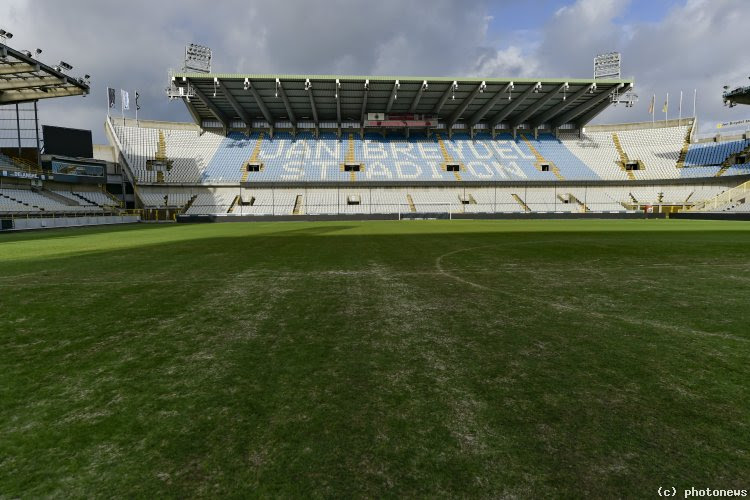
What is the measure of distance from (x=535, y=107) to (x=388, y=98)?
19.0 metres

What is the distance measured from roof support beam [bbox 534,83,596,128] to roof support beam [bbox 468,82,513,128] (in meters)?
8.30

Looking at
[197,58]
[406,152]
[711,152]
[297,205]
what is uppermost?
[197,58]

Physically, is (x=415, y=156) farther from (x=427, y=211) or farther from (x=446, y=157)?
(x=427, y=211)

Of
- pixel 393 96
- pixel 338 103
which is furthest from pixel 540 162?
pixel 338 103

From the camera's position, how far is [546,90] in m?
44.7

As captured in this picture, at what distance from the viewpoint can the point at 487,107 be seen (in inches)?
1900

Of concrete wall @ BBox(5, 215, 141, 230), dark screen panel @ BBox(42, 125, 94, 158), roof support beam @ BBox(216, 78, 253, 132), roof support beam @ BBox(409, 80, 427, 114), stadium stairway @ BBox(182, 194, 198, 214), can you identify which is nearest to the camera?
concrete wall @ BBox(5, 215, 141, 230)

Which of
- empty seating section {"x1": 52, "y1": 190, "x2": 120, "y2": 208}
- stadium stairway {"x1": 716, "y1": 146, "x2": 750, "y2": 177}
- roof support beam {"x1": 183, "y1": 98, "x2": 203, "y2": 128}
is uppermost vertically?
roof support beam {"x1": 183, "y1": 98, "x2": 203, "y2": 128}

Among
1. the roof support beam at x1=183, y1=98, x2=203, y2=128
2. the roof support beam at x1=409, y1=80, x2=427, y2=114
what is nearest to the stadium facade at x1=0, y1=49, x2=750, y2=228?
the roof support beam at x1=409, y1=80, x2=427, y2=114

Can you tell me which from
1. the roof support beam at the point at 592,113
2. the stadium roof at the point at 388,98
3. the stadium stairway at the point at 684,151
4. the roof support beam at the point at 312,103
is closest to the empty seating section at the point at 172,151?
the stadium roof at the point at 388,98

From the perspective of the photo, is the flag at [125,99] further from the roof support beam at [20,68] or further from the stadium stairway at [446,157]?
the stadium stairway at [446,157]

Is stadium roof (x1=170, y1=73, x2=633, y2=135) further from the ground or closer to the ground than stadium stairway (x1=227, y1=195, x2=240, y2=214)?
further from the ground

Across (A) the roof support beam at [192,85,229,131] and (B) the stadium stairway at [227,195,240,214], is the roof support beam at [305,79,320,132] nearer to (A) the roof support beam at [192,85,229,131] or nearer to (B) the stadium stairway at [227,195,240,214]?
(A) the roof support beam at [192,85,229,131]

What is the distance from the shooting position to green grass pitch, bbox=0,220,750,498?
1.91 metres
